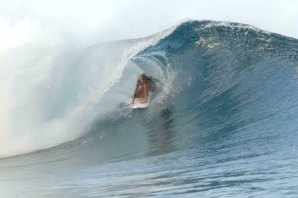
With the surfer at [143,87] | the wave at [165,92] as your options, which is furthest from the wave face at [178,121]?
the surfer at [143,87]

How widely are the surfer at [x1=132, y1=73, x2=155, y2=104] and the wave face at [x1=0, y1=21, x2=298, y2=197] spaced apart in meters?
0.33

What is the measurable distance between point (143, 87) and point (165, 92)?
2.53 ft

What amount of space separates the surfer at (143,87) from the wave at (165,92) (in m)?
0.36

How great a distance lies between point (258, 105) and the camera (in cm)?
1452

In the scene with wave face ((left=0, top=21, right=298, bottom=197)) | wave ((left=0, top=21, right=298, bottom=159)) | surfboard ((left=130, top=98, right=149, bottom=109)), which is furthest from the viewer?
surfboard ((left=130, top=98, right=149, bottom=109))

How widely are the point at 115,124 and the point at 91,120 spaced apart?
150 cm

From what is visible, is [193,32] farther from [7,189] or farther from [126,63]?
[7,189]

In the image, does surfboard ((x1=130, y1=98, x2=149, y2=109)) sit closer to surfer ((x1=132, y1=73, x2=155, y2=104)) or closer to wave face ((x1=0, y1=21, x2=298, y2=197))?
surfer ((x1=132, y1=73, x2=155, y2=104))

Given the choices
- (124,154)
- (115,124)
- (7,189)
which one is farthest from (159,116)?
(7,189)

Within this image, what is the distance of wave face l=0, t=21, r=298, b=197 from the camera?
29.7ft

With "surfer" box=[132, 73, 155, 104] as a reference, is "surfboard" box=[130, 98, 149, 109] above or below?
below

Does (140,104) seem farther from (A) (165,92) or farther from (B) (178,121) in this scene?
(B) (178,121)

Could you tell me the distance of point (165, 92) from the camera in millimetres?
19031

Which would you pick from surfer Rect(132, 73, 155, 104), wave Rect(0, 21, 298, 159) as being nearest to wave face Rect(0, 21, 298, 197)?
wave Rect(0, 21, 298, 159)
